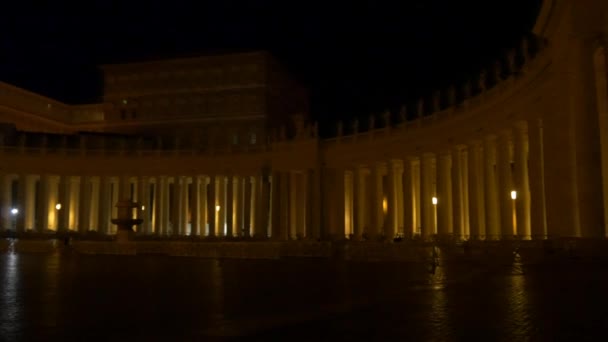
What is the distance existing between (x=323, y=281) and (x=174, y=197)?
6408 centimetres

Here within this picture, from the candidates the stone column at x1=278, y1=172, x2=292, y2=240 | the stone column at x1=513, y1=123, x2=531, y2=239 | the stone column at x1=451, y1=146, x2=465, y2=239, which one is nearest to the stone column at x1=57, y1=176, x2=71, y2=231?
the stone column at x1=278, y1=172, x2=292, y2=240

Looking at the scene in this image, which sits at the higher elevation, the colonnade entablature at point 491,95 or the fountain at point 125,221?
the colonnade entablature at point 491,95

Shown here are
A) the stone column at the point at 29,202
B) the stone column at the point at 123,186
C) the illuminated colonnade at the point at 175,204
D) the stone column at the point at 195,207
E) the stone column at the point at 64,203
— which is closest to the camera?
the illuminated colonnade at the point at 175,204

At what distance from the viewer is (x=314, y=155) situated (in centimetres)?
7050

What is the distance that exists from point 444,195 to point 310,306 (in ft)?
137

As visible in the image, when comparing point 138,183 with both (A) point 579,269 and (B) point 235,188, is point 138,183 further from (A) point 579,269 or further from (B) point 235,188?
(A) point 579,269

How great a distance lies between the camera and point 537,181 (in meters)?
39.1

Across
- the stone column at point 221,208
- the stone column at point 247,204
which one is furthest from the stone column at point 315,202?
the stone column at point 221,208

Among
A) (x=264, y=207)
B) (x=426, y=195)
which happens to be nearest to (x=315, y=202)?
(x=264, y=207)

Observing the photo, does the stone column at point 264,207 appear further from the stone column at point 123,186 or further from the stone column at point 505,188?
the stone column at point 505,188

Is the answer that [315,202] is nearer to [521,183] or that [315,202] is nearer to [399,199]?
[399,199]

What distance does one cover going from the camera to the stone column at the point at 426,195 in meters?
57.8

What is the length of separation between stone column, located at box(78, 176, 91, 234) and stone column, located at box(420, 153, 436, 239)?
41732 mm

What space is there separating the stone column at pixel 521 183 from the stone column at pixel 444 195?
10.9 m
